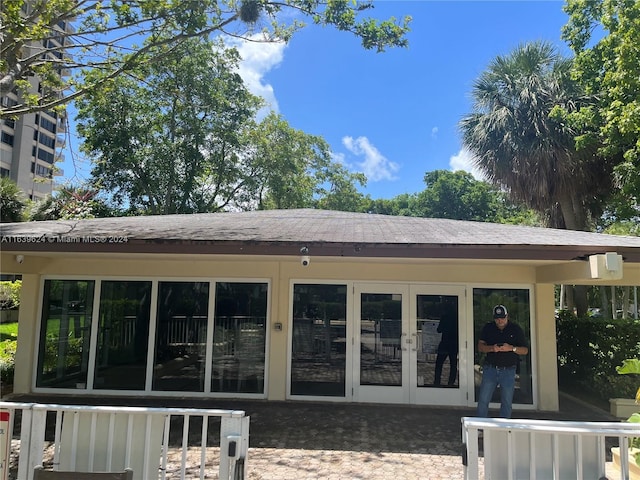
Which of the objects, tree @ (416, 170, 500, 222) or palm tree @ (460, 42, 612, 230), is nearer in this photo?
palm tree @ (460, 42, 612, 230)

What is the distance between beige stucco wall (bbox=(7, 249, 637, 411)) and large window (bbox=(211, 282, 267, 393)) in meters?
0.21

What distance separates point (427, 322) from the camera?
8031 millimetres

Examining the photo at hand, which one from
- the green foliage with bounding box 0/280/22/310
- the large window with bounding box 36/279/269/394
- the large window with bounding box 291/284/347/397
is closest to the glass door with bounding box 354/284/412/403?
the large window with bounding box 291/284/347/397

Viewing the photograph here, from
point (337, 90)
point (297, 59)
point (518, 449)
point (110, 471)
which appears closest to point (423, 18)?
point (297, 59)

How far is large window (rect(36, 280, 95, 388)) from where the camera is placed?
8.28m

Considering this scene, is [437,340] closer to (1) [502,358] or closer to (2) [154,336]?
(1) [502,358]

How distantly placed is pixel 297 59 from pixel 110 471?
14338mm

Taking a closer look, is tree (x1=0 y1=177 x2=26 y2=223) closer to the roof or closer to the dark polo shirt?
the roof

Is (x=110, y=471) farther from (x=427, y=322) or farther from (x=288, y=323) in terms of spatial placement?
(x=427, y=322)

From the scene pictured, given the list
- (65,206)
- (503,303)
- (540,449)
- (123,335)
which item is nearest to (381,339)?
(503,303)

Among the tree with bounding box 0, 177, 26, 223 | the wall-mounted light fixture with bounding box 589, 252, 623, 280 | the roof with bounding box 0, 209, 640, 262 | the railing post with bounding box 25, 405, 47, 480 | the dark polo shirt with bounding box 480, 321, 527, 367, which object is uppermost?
the tree with bounding box 0, 177, 26, 223

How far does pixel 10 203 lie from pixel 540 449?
67.0 feet

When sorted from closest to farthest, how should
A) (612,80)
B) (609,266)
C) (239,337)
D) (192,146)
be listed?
(609,266) < (239,337) < (612,80) < (192,146)

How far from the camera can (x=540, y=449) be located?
9.96 ft
